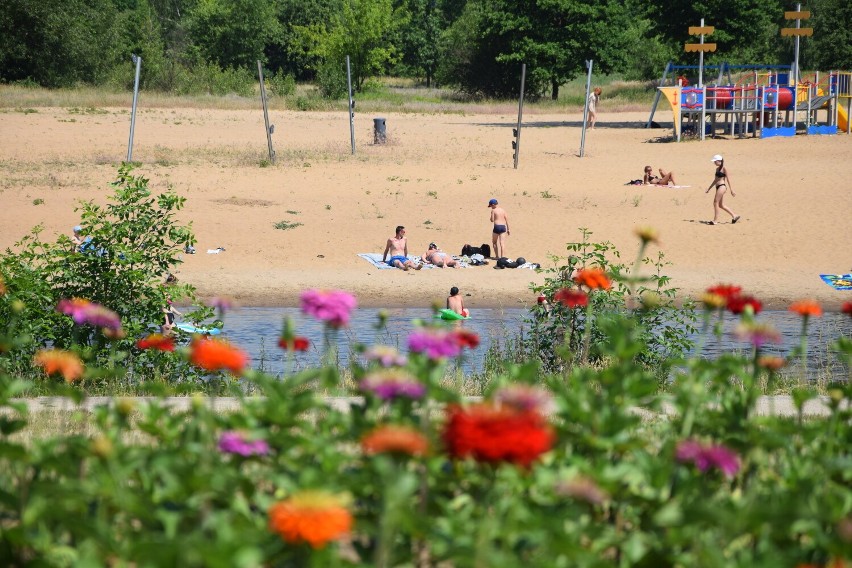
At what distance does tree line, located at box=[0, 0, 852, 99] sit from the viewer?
51.8 m

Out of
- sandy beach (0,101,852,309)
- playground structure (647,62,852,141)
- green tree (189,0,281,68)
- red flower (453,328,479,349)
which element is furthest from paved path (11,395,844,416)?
green tree (189,0,281,68)

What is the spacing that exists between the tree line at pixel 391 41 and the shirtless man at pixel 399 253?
1122 inches

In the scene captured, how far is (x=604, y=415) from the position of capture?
3.26 metres

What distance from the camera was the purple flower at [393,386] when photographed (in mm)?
2932

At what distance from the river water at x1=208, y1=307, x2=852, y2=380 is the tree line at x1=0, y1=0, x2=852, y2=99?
98.4 feet

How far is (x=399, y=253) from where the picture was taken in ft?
56.2

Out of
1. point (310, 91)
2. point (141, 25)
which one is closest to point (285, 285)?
point (310, 91)

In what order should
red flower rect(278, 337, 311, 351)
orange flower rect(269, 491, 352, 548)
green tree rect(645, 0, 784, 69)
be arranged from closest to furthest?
orange flower rect(269, 491, 352, 548), red flower rect(278, 337, 311, 351), green tree rect(645, 0, 784, 69)

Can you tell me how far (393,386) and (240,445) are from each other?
48 cm

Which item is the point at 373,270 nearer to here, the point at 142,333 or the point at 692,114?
the point at 142,333

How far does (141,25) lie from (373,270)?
5736cm

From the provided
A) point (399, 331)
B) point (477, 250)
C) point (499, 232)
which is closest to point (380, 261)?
point (477, 250)

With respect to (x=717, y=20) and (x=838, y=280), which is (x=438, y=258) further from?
(x=717, y=20)

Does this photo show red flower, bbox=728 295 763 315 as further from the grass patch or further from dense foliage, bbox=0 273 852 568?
the grass patch
